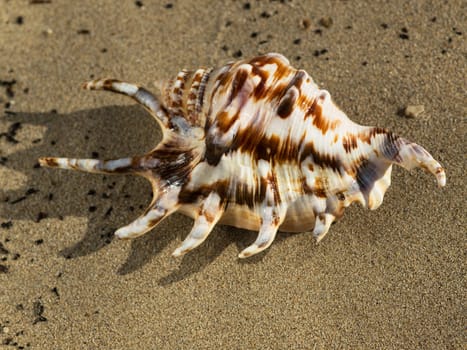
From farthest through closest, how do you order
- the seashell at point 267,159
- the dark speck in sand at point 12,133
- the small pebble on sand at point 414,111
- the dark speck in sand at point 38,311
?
1. the dark speck in sand at point 12,133
2. the small pebble on sand at point 414,111
3. the dark speck in sand at point 38,311
4. the seashell at point 267,159

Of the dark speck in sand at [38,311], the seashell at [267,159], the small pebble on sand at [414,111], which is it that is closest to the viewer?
the seashell at [267,159]

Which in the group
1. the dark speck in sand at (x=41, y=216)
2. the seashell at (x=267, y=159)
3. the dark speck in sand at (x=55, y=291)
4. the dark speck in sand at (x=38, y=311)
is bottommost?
the dark speck in sand at (x=38, y=311)

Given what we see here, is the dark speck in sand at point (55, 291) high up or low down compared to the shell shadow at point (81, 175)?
down

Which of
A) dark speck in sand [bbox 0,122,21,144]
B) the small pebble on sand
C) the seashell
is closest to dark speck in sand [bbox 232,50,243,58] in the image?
the seashell

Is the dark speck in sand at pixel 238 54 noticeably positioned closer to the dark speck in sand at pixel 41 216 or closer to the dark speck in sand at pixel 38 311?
the dark speck in sand at pixel 41 216

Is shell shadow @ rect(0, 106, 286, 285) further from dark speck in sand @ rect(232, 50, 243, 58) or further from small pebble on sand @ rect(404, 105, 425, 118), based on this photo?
small pebble on sand @ rect(404, 105, 425, 118)

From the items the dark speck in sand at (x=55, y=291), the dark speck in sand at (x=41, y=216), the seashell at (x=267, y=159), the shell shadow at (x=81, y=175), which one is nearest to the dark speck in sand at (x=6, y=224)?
the shell shadow at (x=81, y=175)

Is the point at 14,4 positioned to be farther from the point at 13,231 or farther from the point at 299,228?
the point at 299,228

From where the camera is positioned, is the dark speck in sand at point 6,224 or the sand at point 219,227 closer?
the sand at point 219,227
